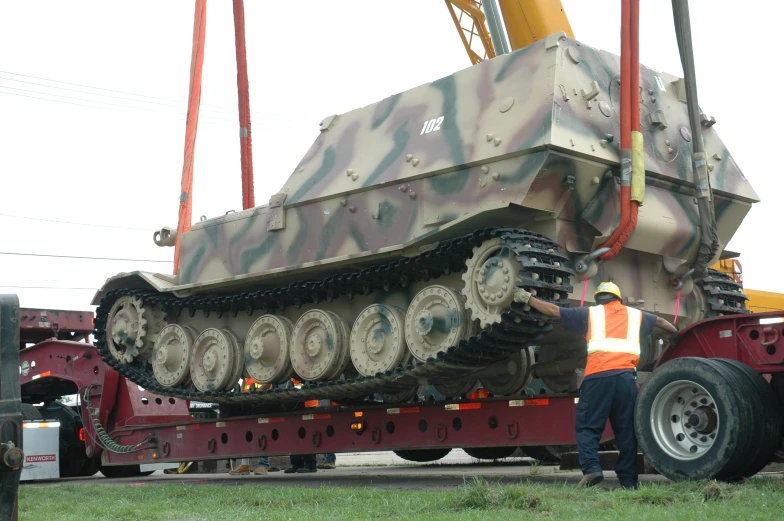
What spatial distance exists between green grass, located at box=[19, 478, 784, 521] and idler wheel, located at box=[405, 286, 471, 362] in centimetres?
212

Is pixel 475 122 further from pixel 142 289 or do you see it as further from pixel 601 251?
pixel 142 289

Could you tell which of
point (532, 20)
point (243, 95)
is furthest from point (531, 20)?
point (243, 95)

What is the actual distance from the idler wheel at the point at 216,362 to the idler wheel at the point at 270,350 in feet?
1.10

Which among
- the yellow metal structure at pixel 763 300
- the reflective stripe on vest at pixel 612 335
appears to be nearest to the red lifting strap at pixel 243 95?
the reflective stripe on vest at pixel 612 335

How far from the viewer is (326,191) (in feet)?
40.7

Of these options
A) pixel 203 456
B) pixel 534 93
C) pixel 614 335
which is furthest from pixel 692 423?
pixel 203 456

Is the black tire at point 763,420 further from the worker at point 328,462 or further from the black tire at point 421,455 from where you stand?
the worker at point 328,462

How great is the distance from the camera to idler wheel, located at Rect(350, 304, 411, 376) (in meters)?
11.3

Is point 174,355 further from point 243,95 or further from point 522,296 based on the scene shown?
point 522,296

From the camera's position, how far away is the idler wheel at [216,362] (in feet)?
43.7

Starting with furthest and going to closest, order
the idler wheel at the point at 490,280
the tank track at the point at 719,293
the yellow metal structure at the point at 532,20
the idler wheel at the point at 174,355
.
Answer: the yellow metal structure at the point at 532,20, the idler wheel at the point at 174,355, the tank track at the point at 719,293, the idler wheel at the point at 490,280

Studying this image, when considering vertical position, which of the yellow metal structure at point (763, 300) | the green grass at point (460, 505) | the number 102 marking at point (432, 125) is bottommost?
the green grass at point (460, 505)

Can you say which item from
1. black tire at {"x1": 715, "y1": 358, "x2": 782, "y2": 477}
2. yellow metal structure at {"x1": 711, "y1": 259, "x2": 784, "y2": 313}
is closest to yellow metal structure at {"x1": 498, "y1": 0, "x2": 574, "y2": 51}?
black tire at {"x1": 715, "y1": 358, "x2": 782, "y2": 477}

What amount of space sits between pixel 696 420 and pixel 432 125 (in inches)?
184
